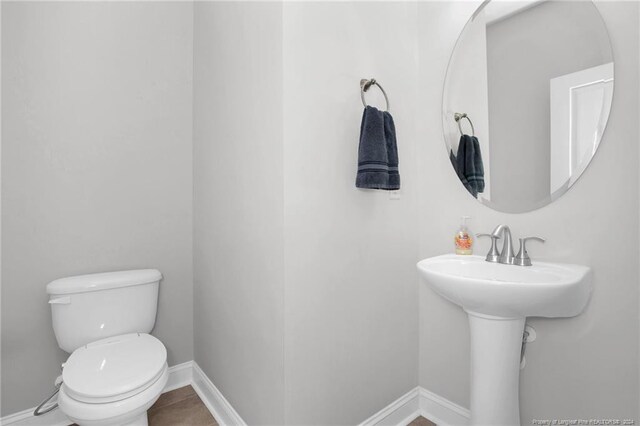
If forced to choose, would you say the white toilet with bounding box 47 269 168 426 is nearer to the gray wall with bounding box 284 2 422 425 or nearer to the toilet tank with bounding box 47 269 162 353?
the toilet tank with bounding box 47 269 162 353

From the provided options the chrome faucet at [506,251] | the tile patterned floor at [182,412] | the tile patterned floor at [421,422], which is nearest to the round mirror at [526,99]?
the chrome faucet at [506,251]

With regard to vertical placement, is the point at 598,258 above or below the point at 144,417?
above

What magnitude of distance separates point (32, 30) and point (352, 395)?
89.3 inches

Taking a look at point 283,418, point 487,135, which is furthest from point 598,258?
point 283,418

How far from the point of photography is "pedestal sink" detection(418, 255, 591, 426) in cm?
103

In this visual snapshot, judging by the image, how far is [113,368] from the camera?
1290 mm

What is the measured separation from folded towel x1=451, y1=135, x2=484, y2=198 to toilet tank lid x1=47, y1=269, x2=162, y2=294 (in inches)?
65.4

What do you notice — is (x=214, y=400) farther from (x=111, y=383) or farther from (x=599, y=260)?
(x=599, y=260)

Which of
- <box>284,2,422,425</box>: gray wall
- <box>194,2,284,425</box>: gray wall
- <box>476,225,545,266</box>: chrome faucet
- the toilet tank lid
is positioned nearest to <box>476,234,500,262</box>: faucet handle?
<box>476,225,545,266</box>: chrome faucet

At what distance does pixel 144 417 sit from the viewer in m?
1.44

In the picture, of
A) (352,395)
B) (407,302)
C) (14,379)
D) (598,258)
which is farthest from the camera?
Answer: (407,302)

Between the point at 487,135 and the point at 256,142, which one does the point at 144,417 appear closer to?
the point at 256,142

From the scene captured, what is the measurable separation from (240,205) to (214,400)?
1092 mm

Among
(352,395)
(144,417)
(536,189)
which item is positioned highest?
(536,189)
